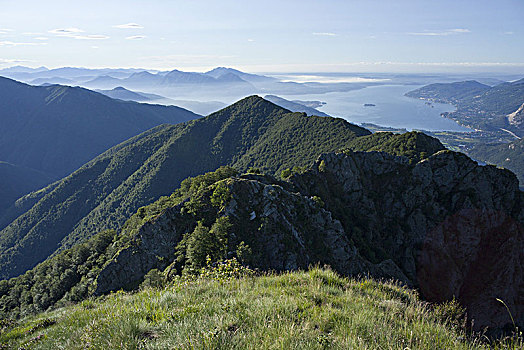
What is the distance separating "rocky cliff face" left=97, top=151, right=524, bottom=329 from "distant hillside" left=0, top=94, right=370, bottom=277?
32.0 metres

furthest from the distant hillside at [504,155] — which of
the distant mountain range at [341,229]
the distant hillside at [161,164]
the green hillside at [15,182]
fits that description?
the green hillside at [15,182]

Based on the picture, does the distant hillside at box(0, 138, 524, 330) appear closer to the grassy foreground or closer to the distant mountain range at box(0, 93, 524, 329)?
the distant mountain range at box(0, 93, 524, 329)

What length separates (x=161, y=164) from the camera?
98125mm

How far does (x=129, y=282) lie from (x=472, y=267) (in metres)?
36.2

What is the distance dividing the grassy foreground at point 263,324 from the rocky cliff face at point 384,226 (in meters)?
12.1

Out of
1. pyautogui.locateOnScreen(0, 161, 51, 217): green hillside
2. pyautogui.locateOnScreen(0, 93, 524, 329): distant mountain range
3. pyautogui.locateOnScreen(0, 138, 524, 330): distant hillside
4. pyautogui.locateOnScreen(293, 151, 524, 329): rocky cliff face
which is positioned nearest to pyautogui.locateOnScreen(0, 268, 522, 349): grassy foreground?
pyautogui.locateOnScreen(0, 93, 524, 329): distant mountain range

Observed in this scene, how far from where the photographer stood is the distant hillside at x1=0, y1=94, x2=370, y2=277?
8325cm

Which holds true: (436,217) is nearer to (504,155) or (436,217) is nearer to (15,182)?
(504,155)

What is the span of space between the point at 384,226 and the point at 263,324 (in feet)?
117

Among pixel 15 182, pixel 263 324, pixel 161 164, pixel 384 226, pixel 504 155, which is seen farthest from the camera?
pixel 504 155

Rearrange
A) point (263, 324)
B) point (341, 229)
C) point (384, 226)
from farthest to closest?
point (384, 226), point (341, 229), point (263, 324)

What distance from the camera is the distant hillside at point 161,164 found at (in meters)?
83.2

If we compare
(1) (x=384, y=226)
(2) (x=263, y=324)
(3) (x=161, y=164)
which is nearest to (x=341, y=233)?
(1) (x=384, y=226)

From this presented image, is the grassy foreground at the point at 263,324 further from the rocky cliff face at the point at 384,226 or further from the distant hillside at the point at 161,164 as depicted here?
the distant hillside at the point at 161,164
